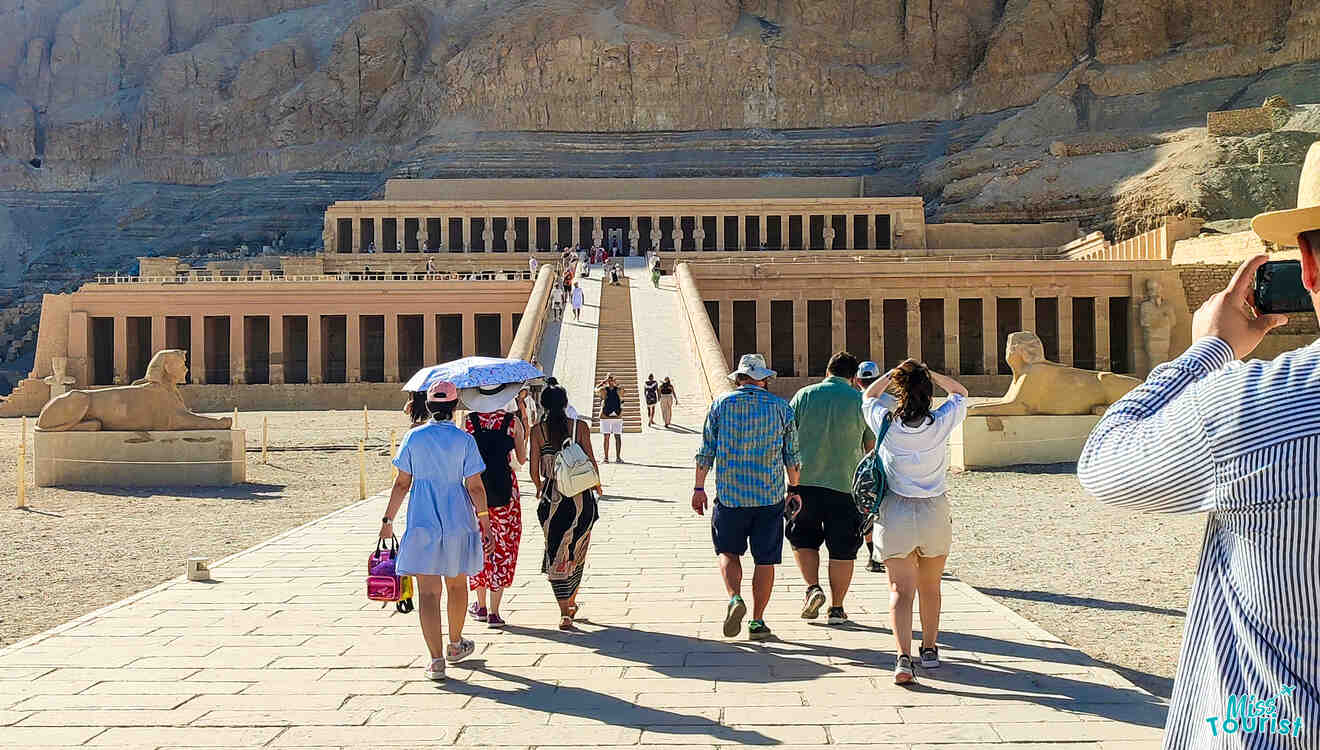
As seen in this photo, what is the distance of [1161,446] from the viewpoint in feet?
7.75

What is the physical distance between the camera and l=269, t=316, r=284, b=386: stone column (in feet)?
125

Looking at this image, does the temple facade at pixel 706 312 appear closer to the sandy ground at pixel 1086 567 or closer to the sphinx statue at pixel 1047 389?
the sphinx statue at pixel 1047 389

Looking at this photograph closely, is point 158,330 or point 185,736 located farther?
point 158,330

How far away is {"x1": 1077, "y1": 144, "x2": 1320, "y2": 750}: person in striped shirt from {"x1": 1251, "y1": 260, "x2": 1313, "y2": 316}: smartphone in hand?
3cm

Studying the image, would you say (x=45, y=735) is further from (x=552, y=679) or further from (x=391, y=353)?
(x=391, y=353)

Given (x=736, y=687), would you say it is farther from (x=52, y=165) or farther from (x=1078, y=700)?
(x=52, y=165)

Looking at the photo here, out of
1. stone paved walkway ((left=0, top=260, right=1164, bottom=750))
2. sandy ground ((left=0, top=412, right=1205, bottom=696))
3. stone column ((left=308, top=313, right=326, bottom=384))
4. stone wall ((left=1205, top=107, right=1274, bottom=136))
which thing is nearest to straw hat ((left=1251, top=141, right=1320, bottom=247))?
stone paved walkway ((left=0, top=260, right=1164, bottom=750))

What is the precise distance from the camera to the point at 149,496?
16.6m

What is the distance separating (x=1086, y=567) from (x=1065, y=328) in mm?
29760

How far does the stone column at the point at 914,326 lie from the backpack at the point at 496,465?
31.8 meters

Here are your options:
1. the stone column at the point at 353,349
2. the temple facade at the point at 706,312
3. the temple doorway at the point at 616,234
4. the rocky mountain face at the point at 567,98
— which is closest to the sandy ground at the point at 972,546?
the temple facade at the point at 706,312

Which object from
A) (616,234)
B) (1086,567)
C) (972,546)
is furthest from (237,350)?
(1086,567)

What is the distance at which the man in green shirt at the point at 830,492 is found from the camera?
7.55 meters

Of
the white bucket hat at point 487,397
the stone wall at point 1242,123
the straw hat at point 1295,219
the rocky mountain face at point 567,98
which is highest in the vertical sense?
the rocky mountain face at point 567,98
